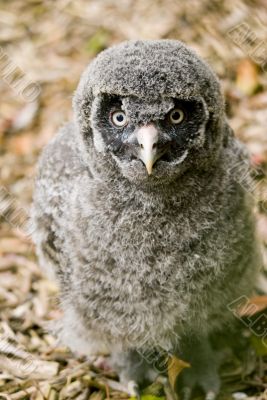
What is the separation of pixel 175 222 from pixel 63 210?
0.64m

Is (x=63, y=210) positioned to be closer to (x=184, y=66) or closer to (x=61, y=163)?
(x=61, y=163)

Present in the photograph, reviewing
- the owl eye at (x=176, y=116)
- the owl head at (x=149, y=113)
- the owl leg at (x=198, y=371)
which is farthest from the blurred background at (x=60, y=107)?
the owl eye at (x=176, y=116)

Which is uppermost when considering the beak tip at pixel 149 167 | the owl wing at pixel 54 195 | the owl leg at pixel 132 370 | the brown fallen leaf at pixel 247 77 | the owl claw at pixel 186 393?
the brown fallen leaf at pixel 247 77

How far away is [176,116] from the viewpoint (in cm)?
341

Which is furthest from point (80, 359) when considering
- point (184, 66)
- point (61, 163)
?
point (184, 66)

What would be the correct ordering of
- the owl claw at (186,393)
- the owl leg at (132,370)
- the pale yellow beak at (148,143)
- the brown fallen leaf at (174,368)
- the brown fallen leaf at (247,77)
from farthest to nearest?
the brown fallen leaf at (247,77), the owl leg at (132,370), the owl claw at (186,393), the brown fallen leaf at (174,368), the pale yellow beak at (148,143)

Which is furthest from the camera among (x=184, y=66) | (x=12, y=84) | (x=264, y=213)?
(x=12, y=84)

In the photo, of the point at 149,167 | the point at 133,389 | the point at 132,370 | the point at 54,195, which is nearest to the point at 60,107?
the point at 54,195

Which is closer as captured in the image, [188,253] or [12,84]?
[188,253]

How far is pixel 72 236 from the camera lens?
3908 mm

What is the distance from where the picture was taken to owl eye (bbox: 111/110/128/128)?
3.37 metres

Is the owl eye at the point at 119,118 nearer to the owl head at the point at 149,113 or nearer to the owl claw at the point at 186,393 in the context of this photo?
the owl head at the point at 149,113

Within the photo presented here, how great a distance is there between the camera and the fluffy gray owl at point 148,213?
340cm

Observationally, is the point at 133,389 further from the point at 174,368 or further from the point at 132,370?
the point at 174,368
